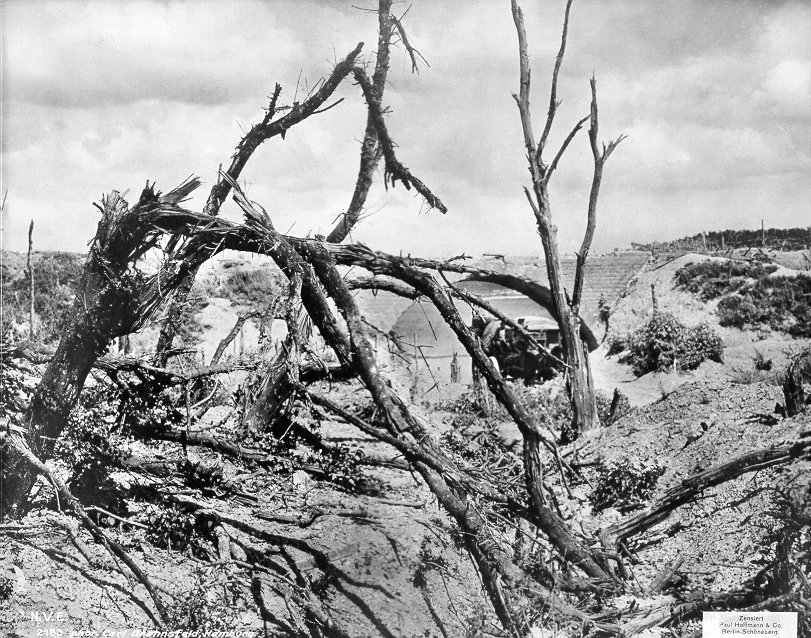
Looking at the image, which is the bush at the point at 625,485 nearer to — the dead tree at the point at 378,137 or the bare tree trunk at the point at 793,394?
the bare tree trunk at the point at 793,394

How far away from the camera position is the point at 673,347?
13344mm

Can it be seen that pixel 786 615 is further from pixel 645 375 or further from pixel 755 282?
pixel 755 282

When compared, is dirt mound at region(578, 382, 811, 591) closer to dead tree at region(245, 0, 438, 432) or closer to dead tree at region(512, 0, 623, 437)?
dead tree at region(512, 0, 623, 437)

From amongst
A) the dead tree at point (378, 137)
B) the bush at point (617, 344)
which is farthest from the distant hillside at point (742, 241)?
the dead tree at point (378, 137)

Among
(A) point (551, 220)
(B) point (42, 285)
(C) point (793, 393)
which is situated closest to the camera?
(C) point (793, 393)

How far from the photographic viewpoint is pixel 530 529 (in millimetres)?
4559

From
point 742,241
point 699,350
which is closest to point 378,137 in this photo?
point 699,350

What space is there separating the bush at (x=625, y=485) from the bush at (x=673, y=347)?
25.7 feet

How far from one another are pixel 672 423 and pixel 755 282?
37.4 feet

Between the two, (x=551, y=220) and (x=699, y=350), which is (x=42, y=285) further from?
(x=699, y=350)

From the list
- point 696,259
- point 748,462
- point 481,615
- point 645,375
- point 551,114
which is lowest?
point 481,615

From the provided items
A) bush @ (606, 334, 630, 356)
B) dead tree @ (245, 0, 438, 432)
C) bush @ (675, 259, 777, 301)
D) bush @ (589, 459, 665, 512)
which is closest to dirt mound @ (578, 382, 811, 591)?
bush @ (589, 459, 665, 512)

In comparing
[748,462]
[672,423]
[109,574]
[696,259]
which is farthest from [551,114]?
[696,259]
